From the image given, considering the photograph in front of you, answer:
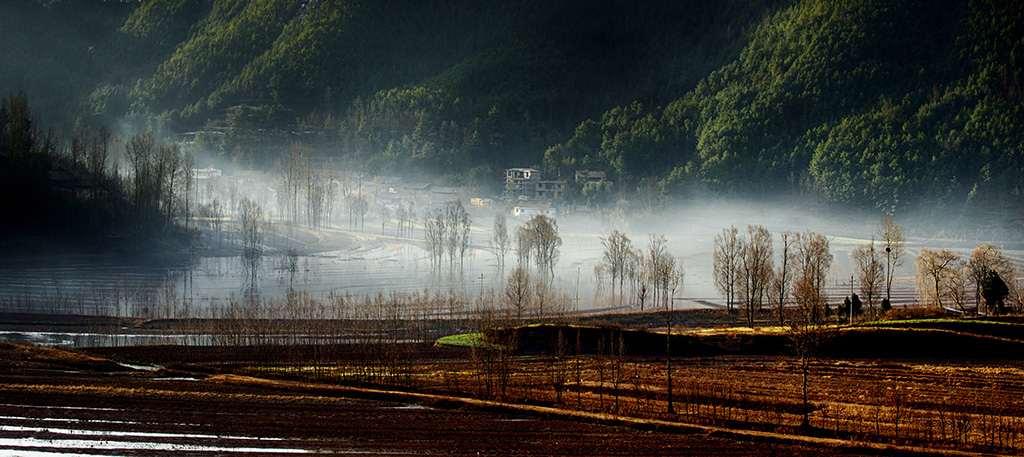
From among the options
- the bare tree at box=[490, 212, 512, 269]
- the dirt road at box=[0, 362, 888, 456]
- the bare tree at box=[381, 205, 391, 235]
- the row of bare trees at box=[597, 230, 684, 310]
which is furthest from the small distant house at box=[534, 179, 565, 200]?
the dirt road at box=[0, 362, 888, 456]

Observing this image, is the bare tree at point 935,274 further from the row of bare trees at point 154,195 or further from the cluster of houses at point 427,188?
the row of bare trees at point 154,195

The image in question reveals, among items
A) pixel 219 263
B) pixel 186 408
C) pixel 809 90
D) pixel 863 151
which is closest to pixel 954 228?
pixel 863 151

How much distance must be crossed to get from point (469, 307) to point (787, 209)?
103246 millimetres

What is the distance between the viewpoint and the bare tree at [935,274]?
7294 centimetres

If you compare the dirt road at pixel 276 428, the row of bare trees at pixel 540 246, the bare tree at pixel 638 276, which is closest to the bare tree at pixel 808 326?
the dirt road at pixel 276 428

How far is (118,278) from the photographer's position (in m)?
88.2

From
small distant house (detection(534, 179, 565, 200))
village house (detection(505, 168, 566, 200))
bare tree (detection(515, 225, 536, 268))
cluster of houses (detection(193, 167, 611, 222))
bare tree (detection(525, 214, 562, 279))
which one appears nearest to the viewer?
bare tree (detection(525, 214, 562, 279))

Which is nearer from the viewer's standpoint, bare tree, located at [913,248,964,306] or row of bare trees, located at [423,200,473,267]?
bare tree, located at [913,248,964,306]

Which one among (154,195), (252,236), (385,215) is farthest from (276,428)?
(385,215)

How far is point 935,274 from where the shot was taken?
72125 millimetres

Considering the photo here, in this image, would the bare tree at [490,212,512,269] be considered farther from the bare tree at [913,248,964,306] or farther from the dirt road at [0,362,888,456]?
the dirt road at [0,362,888,456]

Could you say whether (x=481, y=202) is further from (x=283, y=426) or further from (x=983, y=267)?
(x=283, y=426)

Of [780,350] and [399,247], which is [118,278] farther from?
[780,350]

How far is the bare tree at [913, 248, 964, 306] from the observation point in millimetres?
72938
